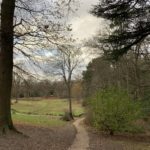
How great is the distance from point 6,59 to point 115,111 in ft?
43.1

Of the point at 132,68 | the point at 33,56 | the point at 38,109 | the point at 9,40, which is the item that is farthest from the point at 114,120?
the point at 38,109

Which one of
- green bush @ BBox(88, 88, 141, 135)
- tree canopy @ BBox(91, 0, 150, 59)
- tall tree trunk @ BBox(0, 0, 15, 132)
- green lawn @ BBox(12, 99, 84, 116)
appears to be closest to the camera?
tree canopy @ BBox(91, 0, 150, 59)

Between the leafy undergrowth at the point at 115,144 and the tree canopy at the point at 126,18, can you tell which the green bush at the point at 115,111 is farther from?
the tree canopy at the point at 126,18

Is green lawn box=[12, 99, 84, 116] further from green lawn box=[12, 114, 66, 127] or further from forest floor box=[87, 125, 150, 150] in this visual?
forest floor box=[87, 125, 150, 150]

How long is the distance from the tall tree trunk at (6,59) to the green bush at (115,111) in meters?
12.1

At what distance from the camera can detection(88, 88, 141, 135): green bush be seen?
105 ft

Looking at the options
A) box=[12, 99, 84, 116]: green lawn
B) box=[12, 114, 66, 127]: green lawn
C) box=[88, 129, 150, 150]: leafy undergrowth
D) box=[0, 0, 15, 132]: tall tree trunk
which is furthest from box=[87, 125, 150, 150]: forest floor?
box=[12, 99, 84, 116]: green lawn

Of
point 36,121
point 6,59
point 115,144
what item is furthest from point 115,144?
point 36,121

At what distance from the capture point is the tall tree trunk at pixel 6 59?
2119 cm

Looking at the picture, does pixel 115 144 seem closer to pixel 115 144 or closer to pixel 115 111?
pixel 115 144

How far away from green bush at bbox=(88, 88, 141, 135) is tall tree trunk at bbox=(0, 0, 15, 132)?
12.1 meters

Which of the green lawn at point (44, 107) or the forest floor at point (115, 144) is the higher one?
the green lawn at point (44, 107)

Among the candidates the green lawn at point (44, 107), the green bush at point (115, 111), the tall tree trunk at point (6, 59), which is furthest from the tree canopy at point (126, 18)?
the green lawn at point (44, 107)

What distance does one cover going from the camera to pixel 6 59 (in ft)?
70.6
